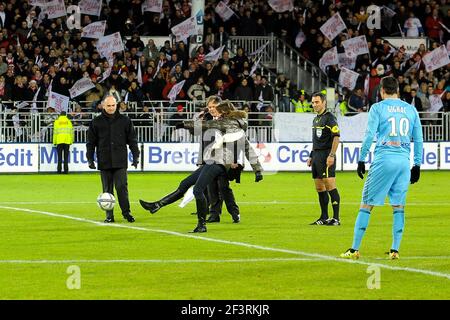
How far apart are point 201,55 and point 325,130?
64.9 ft

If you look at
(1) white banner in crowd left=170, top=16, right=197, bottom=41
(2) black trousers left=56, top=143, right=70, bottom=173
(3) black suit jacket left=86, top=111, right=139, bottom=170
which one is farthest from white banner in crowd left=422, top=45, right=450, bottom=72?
(3) black suit jacket left=86, top=111, right=139, bottom=170

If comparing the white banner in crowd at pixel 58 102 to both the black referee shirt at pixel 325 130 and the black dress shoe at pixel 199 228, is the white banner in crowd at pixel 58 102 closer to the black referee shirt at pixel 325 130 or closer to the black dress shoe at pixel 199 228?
the black referee shirt at pixel 325 130

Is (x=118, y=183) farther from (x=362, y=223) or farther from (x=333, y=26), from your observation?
(x=333, y=26)

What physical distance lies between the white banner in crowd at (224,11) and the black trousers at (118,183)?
23.3 m

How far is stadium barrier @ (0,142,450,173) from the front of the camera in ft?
118

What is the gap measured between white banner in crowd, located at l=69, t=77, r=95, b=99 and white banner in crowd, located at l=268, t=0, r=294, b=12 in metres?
9.08

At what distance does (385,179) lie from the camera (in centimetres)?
1433

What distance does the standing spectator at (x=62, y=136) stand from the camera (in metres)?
35.7

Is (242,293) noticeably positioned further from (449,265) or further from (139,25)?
(139,25)

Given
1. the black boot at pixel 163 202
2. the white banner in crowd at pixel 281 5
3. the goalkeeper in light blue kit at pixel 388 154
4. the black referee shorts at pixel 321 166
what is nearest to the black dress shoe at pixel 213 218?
the black boot at pixel 163 202

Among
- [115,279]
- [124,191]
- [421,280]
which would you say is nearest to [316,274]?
[421,280]

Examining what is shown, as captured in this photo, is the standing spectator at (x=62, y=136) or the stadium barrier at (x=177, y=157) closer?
the standing spectator at (x=62, y=136)

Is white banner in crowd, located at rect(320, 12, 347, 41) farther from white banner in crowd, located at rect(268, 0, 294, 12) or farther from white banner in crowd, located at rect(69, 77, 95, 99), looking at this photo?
white banner in crowd, located at rect(69, 77, 95, 99)

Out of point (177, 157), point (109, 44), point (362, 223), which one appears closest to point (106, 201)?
point (362, 223)
